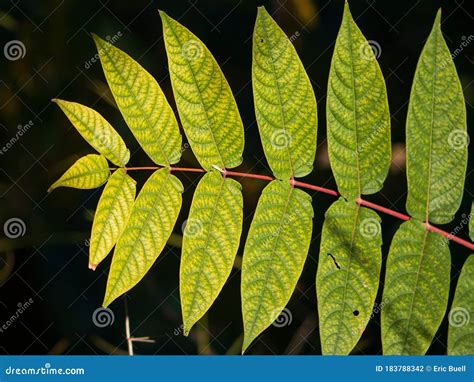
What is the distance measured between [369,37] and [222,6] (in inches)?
26.0

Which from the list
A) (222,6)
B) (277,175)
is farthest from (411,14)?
(277,175)

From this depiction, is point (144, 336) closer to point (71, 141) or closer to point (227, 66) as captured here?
point (71, 141)

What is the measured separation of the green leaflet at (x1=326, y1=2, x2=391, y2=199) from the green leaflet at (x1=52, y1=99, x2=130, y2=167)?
2.06 feet
